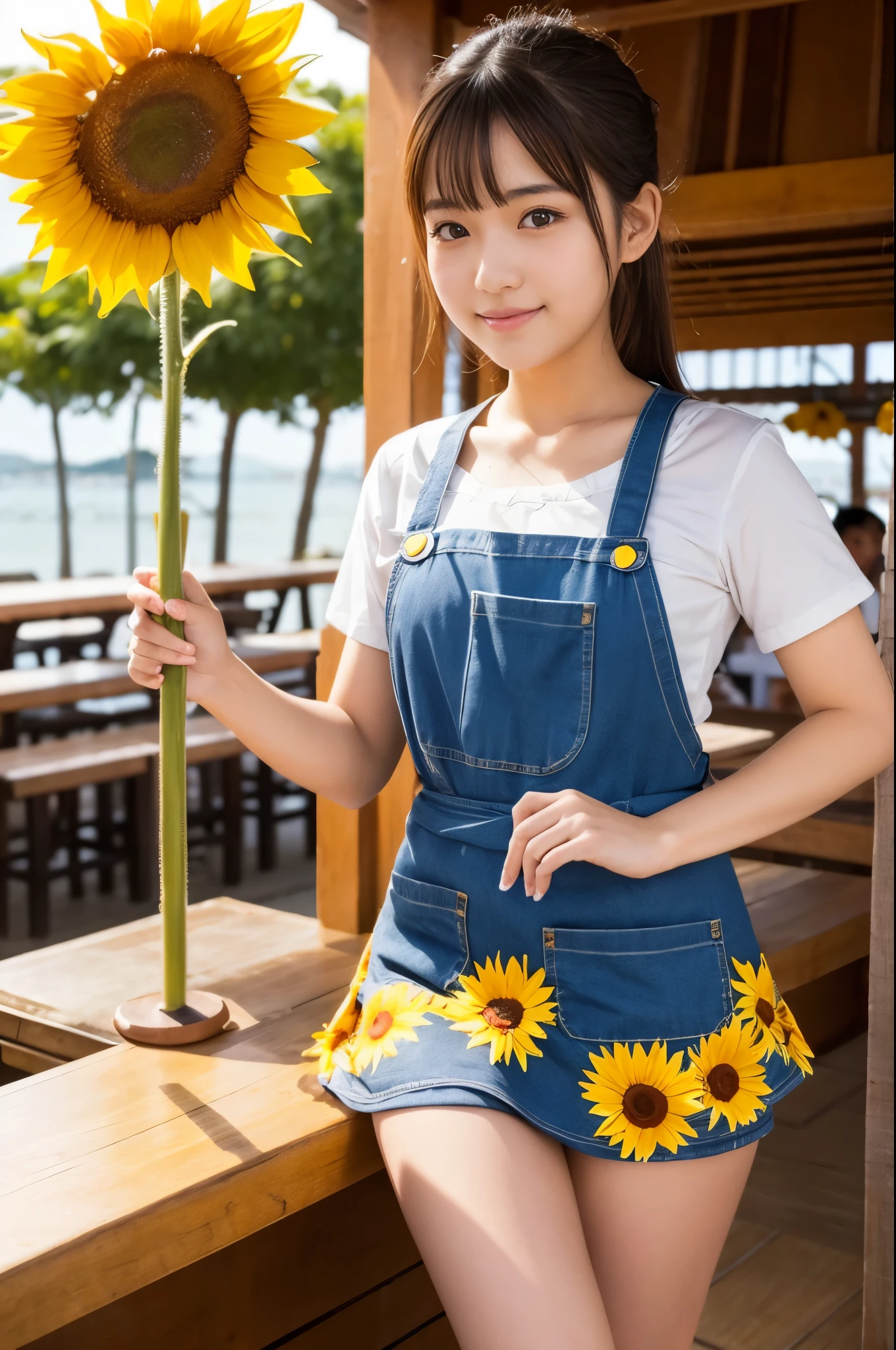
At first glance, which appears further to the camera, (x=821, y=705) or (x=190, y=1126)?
(x=190, y=1126)

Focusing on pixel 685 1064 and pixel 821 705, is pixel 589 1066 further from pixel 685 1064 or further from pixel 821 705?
pixel 821 705

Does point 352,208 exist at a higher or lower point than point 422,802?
higher

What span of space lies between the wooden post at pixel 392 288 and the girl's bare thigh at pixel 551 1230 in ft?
3.11

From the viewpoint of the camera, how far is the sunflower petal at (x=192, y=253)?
149 centimetres

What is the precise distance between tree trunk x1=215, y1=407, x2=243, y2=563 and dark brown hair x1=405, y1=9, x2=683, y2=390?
36.7 feet

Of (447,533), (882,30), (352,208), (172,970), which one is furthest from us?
(352,208)

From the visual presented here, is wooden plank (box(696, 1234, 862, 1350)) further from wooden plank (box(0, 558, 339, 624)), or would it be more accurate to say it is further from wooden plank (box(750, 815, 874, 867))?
wooden plank (box(0, 558, 339, 624))

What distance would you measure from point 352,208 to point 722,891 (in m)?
10.2

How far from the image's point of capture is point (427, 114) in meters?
1.47

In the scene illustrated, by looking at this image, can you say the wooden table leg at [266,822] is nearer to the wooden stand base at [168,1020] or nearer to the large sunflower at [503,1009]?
the wooden stand base at [168,1020]

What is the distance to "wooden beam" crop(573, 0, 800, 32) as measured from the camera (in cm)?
221

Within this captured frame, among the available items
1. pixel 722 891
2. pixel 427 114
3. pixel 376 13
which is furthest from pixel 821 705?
pixel 376 13

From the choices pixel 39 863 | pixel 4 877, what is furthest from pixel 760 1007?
pixel 4 877

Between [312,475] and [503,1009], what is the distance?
12.0 meters
